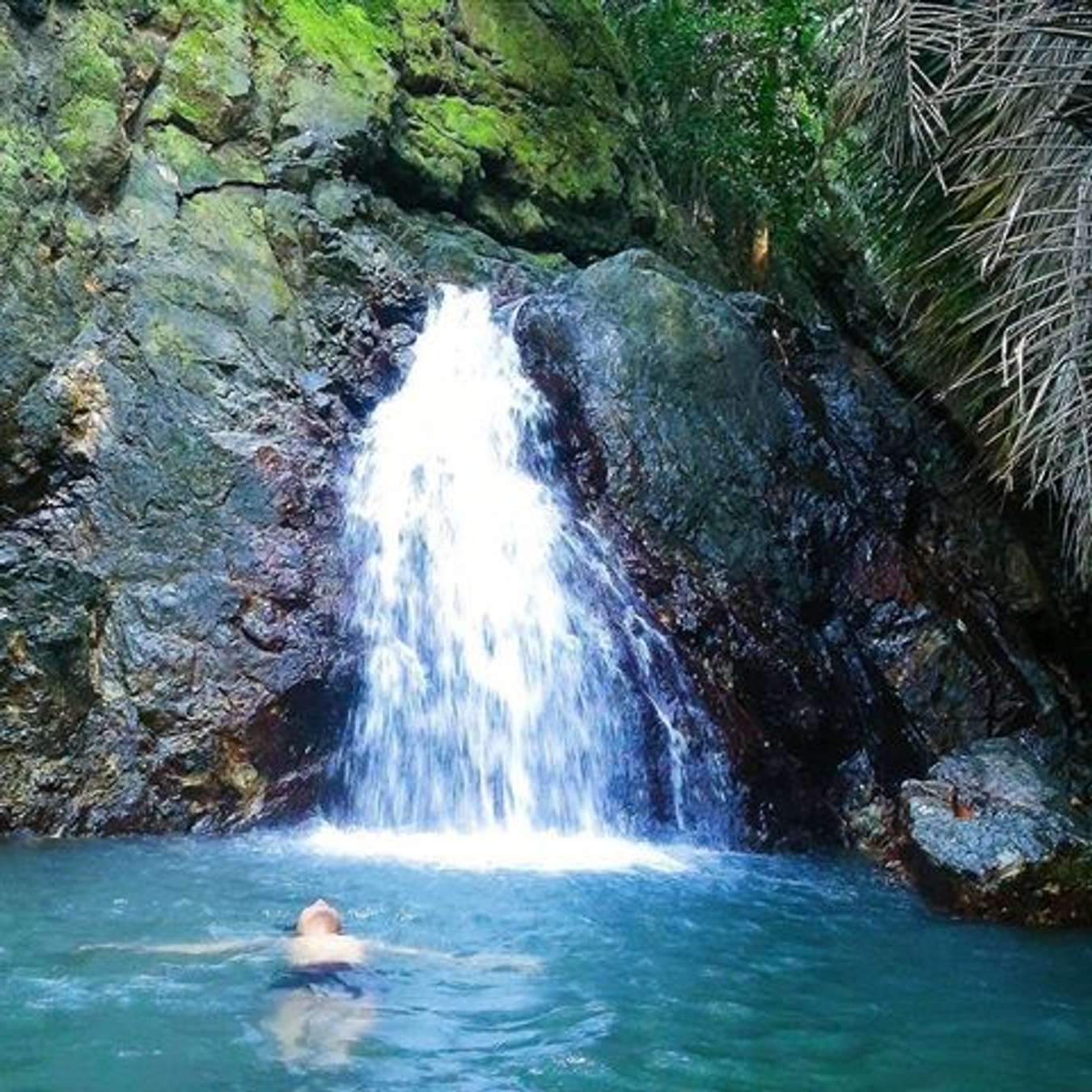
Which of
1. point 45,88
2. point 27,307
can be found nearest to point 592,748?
point 27,307

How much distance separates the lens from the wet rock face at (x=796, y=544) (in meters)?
9.91

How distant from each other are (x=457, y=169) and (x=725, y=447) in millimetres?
4746

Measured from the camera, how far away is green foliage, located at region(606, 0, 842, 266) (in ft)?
56.9

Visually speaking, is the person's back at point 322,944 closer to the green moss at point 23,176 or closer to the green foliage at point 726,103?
the green moss at point 23,176

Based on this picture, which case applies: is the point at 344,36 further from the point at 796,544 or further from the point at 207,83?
the point at 796,544

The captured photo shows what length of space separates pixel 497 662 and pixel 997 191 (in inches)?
179

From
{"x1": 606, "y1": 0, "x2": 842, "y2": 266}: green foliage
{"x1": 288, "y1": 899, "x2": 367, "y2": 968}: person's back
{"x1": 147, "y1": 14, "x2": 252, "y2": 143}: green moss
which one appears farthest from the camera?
{"x1": 606, "y1": 0, "x2": 842, "y2": 266}: green foliage

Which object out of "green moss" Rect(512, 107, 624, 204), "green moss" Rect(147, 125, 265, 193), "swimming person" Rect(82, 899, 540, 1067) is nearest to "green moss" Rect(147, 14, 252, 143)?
"green moss" Rect(147, 125, 265, 193)

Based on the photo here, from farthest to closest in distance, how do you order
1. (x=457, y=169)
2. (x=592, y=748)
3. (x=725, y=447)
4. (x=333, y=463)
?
1. (x=457, y=169)
2. (x=725, y=447)
3. (x=333, y=463)
4. (x=592, y=748)

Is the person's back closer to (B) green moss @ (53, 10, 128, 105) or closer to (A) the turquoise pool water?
(A) the turquoise pool water

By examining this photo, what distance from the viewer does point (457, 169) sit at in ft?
45.9

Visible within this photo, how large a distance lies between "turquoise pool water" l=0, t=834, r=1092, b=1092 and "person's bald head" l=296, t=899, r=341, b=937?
0.61 feet

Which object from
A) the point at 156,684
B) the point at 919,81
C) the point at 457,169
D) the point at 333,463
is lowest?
the point at 156,684

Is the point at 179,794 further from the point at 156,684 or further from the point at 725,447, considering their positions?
the point at 725,447
